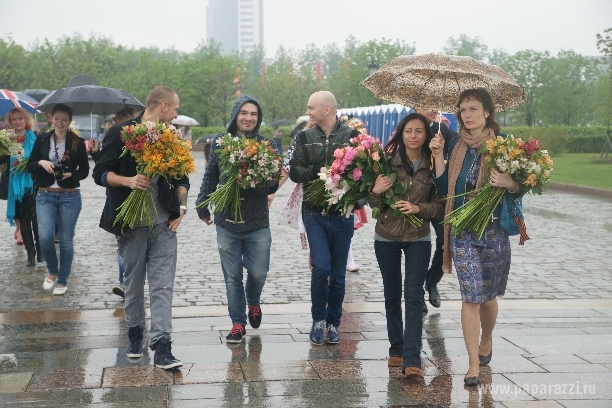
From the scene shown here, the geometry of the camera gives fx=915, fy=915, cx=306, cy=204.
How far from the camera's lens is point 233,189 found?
6.98 metres

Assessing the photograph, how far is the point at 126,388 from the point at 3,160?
670 cm

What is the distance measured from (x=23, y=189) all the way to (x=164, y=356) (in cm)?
589

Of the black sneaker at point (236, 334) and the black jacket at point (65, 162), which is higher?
the black jacket at point (65, 162)

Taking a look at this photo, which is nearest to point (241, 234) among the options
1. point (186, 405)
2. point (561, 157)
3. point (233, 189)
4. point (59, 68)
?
point (233, 189)

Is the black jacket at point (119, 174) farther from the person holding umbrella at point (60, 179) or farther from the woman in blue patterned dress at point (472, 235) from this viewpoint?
the person holding umbrella at point (60, 179)

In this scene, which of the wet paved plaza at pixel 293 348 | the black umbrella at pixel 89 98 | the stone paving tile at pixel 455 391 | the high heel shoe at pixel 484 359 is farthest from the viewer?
the black umbrella at pixel 89 98

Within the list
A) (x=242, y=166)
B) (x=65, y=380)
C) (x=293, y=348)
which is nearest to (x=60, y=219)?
(x=242, y=166)

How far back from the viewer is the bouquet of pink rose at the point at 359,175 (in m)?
6.20

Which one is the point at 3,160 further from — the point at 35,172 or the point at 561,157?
the point at 561,157

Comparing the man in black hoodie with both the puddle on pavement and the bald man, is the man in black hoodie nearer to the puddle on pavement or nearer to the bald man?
the bald man

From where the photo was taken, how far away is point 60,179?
9.10 m

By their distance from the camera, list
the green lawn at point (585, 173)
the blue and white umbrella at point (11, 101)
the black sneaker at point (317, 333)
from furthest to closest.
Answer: the green lawn at point (585, 173) < the blue and white umbrella at point (11, 101) < the black sneaker at point (317, 333)

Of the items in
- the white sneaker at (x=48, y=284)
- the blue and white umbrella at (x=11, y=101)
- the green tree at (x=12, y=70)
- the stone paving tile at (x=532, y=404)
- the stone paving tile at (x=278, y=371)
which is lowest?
the white sneaker at (x=48, y=284)

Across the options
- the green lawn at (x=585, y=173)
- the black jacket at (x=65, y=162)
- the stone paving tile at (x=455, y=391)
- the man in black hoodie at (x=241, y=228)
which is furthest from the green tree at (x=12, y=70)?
the stone paving tile at (x=455, y=391)
